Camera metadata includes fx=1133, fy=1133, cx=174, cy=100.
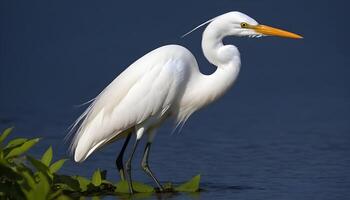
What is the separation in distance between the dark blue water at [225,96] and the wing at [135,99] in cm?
68

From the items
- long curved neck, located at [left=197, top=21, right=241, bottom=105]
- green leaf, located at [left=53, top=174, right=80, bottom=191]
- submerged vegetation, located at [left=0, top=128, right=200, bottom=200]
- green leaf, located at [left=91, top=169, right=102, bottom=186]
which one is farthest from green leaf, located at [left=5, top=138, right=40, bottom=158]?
long curved neck, located at [left=197, top=21, right=241, bottom=105]

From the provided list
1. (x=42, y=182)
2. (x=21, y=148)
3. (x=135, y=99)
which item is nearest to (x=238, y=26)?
(x=135, y=99)

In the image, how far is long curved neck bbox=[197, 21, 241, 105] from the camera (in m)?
7.87

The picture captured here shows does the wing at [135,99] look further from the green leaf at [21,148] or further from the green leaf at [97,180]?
the green leaf at [21,148]

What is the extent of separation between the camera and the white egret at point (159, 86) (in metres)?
7.86

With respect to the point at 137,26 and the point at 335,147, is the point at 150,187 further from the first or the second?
the point at 137,26

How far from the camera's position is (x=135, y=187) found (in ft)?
25.6

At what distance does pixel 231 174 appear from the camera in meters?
8.63

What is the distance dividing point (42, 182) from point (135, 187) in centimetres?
239

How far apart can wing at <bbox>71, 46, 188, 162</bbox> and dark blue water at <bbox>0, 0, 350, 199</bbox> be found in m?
0.68

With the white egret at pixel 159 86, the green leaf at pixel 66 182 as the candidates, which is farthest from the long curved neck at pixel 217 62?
the green leaf at pixel 66 182

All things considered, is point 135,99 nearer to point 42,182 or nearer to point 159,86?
point 159,86

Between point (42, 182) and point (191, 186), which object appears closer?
point (42, 182)

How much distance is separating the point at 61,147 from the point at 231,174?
217cm
